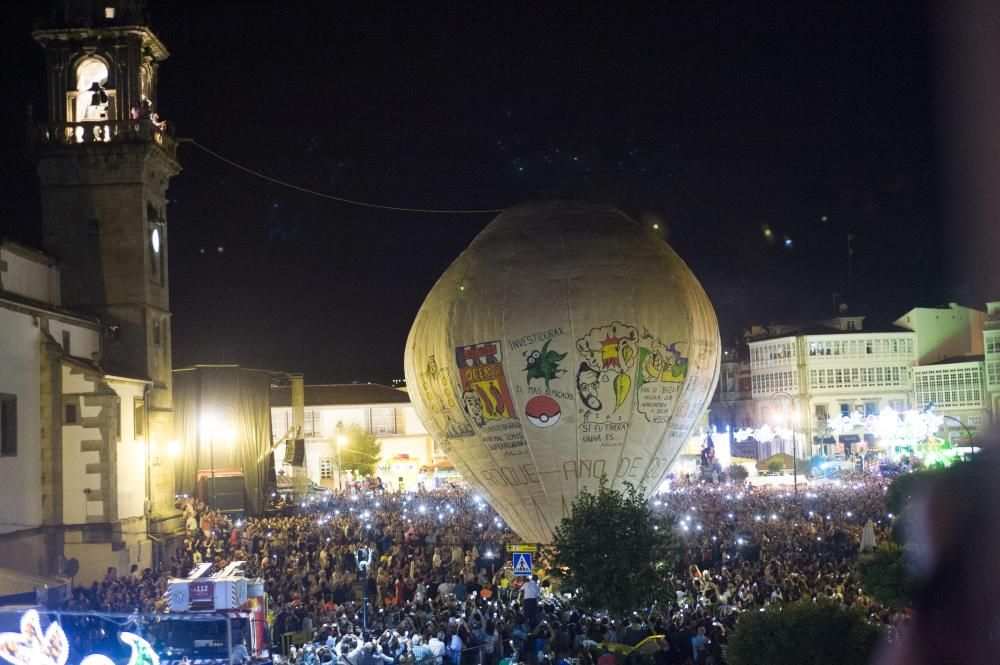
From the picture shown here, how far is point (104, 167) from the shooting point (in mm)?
39281

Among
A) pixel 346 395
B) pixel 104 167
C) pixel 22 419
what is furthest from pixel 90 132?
pixel 346 395

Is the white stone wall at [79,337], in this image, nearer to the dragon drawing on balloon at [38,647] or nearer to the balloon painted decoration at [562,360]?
the balloon painted decoration at [562,360]

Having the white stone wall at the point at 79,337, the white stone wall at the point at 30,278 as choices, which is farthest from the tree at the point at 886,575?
the white stone wall at the point at 79,337

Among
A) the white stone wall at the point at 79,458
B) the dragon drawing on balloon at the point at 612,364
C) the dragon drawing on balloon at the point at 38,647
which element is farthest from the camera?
the white stone wall at the point at 79,458

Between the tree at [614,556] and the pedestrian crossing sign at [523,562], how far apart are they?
2.91 ft

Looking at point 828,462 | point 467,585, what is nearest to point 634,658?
point 467,585

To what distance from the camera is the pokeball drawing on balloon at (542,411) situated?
1308 inches

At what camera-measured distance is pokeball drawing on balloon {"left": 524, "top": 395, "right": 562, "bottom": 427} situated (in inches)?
1308

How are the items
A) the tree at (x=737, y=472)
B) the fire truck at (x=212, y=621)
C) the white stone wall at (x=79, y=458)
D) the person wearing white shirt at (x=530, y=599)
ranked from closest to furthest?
the fire truck at (x=212, y=621) < the person wearing white shirt at (x=530, y=599) < the white stone wall at (x=79, y=458) < the tree at (x=737, y=472)

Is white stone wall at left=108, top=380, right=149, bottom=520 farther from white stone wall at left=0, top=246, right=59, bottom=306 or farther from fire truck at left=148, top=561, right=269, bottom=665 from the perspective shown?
fire truck at left=148, top=561, right=269, bottom=665

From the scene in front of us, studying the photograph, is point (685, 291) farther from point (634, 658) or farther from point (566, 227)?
point (634, 658)

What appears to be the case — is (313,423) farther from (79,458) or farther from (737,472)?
(79,458)

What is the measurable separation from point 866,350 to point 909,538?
266 feet

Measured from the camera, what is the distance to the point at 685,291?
35094 millimetres
